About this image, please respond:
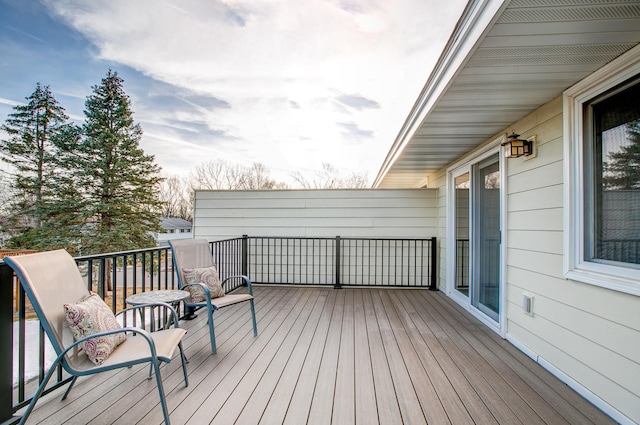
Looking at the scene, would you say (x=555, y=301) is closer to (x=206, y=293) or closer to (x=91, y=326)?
(x=206, y=293)

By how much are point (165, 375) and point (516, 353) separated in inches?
117

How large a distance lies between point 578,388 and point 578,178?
1464mm

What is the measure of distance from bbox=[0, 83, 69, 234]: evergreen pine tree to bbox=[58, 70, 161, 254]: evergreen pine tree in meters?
0.75

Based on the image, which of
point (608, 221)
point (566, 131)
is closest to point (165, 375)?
point (608, 221)

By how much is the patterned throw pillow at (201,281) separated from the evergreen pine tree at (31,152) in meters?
13.8

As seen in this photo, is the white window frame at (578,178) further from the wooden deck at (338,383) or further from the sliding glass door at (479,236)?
the sliding glass door at (479,236)

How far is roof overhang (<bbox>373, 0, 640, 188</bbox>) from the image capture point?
1.45m

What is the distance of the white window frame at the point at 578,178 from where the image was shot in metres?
1.94

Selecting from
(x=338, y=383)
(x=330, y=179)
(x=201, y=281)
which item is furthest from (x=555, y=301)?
(x=330, y=179)

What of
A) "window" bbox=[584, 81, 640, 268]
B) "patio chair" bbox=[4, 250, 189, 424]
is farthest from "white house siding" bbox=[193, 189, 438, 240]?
"patio chair" bbox=[4, 250, 189, 424]

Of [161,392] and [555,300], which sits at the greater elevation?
[555,300]

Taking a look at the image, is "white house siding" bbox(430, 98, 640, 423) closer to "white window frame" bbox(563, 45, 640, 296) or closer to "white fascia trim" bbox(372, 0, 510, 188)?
"white window frame" bbox(563, 45, 640, 296)

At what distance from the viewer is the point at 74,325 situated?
1.63 meters

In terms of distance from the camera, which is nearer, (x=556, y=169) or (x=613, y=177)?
(x=613, y=177)
